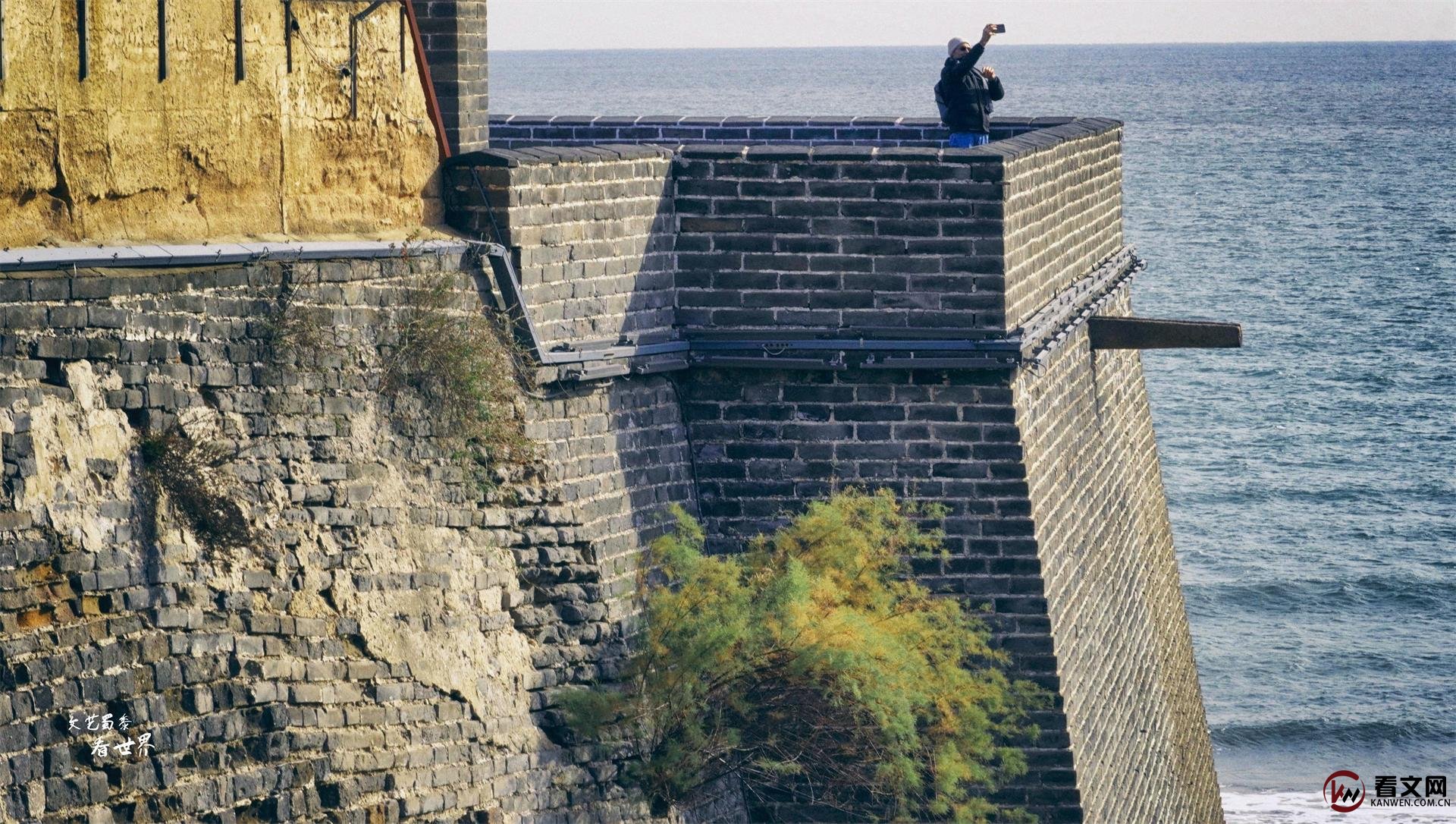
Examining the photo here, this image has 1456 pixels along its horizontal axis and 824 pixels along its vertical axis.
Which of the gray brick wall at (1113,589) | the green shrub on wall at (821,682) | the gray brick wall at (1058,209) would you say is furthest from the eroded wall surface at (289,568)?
the gray brick wall at (1113,589)

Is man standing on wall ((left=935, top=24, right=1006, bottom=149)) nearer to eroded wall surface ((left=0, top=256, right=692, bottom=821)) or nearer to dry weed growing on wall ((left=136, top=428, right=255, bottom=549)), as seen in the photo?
eroded wall surface ((left=0, top=256, right=692, bottom=821))

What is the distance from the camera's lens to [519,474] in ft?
37.1

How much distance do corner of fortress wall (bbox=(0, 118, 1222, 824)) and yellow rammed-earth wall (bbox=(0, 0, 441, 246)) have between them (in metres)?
0.39

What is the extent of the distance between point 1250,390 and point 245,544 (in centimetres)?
4060

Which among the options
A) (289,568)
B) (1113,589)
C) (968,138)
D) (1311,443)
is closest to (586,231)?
(289,568)

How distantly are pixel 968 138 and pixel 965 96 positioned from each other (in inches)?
12.2

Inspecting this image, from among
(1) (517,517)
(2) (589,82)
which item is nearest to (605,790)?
(1) (517,517)

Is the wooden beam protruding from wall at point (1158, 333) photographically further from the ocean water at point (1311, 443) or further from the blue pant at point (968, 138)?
the ocean water at point (1311, 443)

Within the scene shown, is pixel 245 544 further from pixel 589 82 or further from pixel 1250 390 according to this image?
pixel 589 82

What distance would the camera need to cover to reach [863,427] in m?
12.5

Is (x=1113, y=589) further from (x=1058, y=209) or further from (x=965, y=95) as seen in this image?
(x=965, y=95)

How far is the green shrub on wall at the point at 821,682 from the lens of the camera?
37.6 ft

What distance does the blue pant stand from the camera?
52.0ft

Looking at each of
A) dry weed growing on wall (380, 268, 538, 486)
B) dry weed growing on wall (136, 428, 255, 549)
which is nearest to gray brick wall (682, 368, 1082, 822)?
dry weed growing on wall (380, 268, 538, 486)
